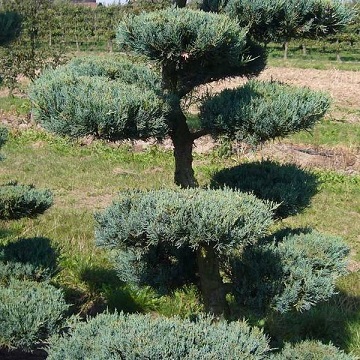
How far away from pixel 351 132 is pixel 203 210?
381 inches

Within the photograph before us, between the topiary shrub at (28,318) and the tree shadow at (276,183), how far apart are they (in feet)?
4.44

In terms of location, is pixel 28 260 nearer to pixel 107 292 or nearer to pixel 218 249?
pixel 107 292

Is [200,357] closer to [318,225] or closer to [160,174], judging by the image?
[318,225]

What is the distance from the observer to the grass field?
200 inches

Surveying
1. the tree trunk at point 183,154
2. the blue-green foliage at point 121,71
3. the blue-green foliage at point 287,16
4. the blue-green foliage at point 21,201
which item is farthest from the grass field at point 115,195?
the blue-green foliage at point 287,16

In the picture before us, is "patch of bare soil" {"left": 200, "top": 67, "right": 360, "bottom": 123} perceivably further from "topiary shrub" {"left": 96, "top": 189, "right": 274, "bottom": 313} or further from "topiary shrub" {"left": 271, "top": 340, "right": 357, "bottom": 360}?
"topiary shrub" {"left": 96, "top": 189, "right": 274, "bottom": 313}

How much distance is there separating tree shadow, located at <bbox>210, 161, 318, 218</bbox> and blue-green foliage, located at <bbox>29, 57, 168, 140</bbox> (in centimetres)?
85

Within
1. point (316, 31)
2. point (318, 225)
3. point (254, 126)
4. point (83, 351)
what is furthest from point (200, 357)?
point (318, 225)

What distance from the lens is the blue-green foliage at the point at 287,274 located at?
142 inches

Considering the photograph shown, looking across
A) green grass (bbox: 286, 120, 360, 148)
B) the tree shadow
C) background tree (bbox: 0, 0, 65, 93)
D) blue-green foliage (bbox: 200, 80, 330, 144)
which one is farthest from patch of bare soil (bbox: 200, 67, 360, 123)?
blue-green foliage (bbox: 200, 80, 330, 144)

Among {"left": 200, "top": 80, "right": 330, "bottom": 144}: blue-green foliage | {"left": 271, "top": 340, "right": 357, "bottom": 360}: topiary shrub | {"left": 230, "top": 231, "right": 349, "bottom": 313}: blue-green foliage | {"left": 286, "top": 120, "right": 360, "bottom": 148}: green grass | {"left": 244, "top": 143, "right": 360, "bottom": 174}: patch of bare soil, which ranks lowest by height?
{"left": 244, "top": 143, "right": 360, "bottom": 174}: patch of bare soil

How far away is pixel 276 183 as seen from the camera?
165 inches

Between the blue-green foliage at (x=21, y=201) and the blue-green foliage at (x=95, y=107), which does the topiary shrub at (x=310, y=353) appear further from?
the blue-green foliage at (x=21, y=201)

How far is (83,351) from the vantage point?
285 centimetres
